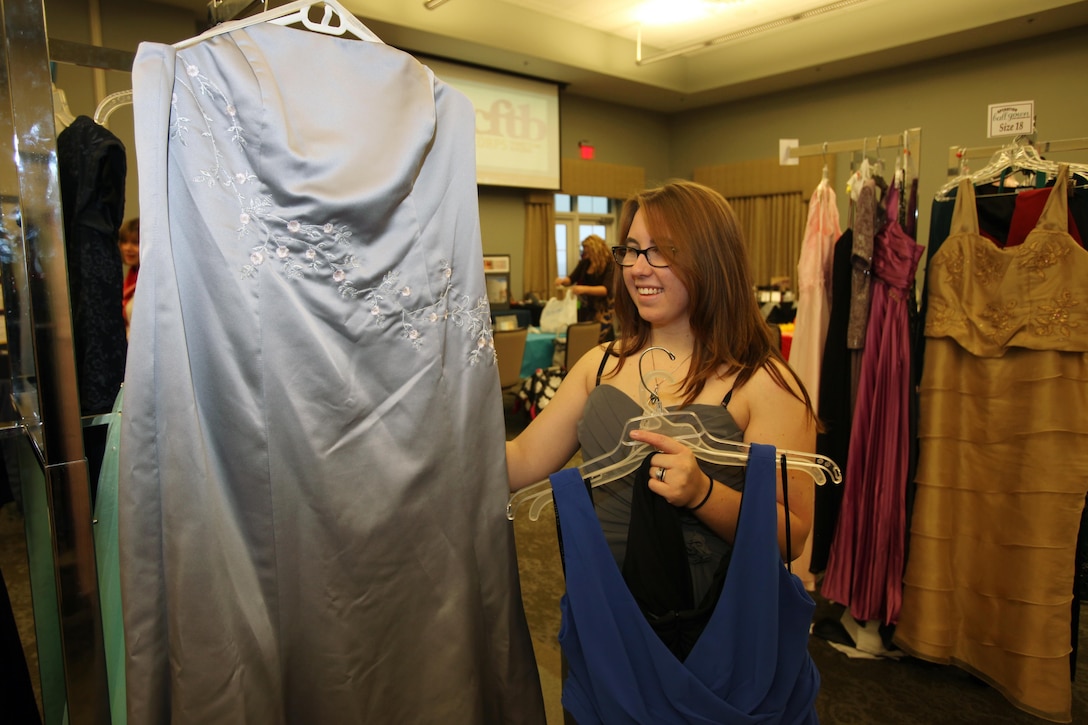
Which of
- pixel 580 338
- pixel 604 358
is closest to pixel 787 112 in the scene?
pixel 580 338

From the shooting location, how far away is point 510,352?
5.00 meters

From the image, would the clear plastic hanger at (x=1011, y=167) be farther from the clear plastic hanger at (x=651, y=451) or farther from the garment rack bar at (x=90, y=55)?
the garment rack bar at (x=90, y=55)

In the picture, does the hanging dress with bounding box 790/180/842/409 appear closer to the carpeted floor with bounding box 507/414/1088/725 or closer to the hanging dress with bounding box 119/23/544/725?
the carpeted floor with bounding box 507/414/1088/725

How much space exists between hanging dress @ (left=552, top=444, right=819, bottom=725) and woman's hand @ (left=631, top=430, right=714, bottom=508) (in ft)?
0.27

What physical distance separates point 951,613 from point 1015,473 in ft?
1.70

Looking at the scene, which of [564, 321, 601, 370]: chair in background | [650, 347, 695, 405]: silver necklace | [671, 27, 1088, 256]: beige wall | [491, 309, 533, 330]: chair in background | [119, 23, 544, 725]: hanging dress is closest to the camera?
[119, 23, 544, 725]: hanging dress

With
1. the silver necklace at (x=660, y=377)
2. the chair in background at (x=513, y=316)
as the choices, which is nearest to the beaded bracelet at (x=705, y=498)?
the silver necklace at (x=660, y=377)

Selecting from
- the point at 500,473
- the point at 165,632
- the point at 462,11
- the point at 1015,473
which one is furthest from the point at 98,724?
the point at 462,11

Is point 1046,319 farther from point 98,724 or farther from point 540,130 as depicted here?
point 540,130

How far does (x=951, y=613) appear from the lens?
2.19 m

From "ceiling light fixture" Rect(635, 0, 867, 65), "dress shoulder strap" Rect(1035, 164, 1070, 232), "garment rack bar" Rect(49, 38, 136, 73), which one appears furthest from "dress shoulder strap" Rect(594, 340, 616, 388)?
"ceiling light fixture" Rect(635, 0, 867, 65)

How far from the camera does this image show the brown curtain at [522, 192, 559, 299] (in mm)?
7859

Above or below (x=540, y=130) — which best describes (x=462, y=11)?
above

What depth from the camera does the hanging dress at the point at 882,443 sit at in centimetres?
223
